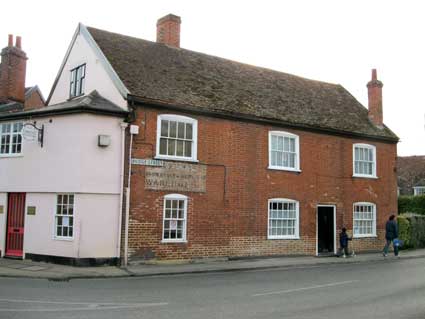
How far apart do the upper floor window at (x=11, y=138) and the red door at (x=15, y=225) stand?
1.75 metres

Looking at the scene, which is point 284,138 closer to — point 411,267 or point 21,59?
point 411,267

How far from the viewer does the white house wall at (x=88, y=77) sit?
59.3ft

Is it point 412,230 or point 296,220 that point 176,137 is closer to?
point 296,220

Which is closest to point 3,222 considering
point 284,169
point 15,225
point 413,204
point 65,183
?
point 15,225

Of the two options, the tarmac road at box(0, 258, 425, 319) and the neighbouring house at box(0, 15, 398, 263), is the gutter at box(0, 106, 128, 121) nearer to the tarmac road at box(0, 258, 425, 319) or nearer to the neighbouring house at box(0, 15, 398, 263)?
the neighbouring house at box(0, 15, 398, 263)

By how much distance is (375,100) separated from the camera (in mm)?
25938

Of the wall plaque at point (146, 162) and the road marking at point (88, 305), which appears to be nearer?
the road marking at point (88, 305)

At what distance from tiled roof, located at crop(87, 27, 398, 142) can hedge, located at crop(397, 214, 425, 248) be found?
15.4ft

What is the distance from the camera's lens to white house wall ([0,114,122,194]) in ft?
54.4

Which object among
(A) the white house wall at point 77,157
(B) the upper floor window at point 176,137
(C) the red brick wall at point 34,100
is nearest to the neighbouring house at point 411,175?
(B) the upper floor window at point 176,137

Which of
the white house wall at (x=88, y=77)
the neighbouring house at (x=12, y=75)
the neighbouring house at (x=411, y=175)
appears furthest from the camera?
the neighbouring house at (x=411, y=175)

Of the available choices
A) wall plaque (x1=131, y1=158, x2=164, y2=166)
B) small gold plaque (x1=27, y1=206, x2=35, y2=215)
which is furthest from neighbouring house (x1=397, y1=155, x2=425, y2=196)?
small gold plaque (x1=27, y1=206, x2=35, y2=215)

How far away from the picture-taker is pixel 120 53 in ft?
65.4

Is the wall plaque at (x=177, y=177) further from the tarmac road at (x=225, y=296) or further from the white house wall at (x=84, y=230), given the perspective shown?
the tarmac road at (x=225, y=296)
